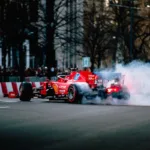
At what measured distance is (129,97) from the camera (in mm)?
24156

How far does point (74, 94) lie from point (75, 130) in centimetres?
1100

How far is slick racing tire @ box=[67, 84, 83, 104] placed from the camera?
2428 cm

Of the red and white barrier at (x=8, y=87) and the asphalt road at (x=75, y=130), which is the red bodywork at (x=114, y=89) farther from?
the red and white barrier at (x=8, y=87)

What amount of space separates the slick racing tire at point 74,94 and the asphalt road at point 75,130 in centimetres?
510

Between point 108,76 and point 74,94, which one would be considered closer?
point 74,94

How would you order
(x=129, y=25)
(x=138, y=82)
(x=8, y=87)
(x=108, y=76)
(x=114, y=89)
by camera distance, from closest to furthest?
1. (x=114, y=89)
2. (x=138, y=82)
3. (x=108, y=76)
4. (x=8, y=87)
5. (x=129, y=25)

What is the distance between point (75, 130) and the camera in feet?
43.9

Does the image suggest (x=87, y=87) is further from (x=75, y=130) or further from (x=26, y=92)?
(x=75, y=130)

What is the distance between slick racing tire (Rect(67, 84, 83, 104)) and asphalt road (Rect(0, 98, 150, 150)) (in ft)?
16.7

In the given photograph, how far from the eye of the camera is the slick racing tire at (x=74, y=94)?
2428cm

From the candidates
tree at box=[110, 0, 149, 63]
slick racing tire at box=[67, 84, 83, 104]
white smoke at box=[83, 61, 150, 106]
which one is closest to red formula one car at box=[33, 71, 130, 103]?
slick racing tire at box=[67, 84, 83, 104]

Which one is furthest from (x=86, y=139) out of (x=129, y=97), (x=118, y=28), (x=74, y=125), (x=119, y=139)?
(x=118, y=28)

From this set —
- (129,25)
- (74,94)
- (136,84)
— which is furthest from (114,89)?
(129,25)

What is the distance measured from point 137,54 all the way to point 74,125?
1681 inches
